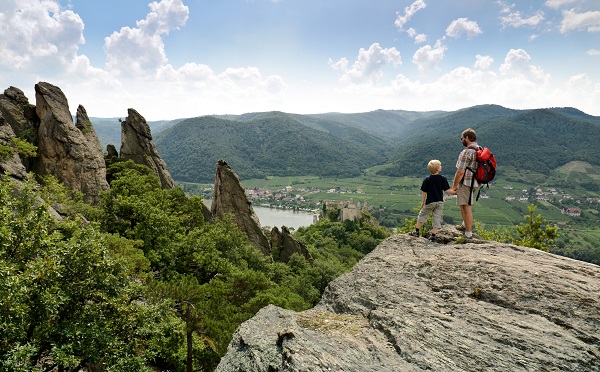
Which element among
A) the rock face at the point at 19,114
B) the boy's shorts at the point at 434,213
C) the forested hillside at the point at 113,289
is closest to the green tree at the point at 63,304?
the forested hillside at the point at 113,289

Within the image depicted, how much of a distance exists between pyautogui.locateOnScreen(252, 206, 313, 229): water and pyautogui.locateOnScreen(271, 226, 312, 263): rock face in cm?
10031

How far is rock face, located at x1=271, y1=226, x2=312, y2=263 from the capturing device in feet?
166

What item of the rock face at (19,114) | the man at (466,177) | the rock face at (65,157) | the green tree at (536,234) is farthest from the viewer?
the rock face at (19,114)

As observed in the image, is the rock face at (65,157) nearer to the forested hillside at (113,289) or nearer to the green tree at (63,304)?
the forested hillside at (113,289)

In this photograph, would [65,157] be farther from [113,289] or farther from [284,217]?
[284,217]

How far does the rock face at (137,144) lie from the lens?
51.3 meters

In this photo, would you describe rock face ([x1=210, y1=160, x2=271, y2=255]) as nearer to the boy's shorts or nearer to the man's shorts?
the boy's shorts

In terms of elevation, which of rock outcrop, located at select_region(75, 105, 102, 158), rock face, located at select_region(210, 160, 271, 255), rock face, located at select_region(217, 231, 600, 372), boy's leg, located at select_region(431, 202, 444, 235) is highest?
rock outcrop, located at select_region(75, 105, 102, 158)

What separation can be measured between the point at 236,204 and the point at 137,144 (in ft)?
63.8

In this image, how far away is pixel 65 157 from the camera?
39875mm

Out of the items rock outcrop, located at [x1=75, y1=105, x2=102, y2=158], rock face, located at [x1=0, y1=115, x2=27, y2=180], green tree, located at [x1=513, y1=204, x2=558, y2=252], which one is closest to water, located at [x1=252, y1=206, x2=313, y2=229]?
rock outcrop, located at [x1=75, y1=105, x2=102, y2=158]

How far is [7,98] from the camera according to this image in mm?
41375

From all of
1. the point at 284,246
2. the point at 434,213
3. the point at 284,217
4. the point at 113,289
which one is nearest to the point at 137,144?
the point at 284,246

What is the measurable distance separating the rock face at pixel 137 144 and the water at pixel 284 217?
10230 centimetres
